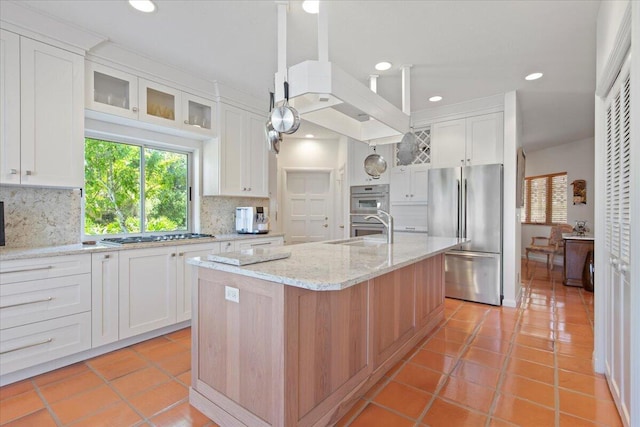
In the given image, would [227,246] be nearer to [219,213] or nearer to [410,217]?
[219,213]

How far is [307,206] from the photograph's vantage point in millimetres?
5836

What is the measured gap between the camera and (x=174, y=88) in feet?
10.4

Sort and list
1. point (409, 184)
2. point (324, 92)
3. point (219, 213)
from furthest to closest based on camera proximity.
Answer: point (409, 184), point (219, 213), point (324, 92)

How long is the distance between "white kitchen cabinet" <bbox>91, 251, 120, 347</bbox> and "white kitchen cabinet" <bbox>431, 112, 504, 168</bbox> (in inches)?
155

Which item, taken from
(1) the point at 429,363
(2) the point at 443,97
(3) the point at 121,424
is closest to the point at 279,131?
(3) the point at 121,424

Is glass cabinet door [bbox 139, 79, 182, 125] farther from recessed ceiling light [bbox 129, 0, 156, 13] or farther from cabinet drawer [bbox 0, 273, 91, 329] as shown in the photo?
cabinet drawer [bbox 0, 273, 91, 329]

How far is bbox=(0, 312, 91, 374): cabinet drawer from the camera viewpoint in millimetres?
2016

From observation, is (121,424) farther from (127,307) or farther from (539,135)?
(539,135)

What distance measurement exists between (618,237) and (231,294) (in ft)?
7.15

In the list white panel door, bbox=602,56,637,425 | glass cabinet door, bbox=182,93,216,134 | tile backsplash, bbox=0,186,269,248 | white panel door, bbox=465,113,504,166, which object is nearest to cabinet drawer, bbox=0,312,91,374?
tile backsplash, bbox=0,186,269,248

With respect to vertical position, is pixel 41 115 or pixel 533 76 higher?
pixel 533 76

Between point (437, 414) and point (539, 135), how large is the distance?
19.5ft

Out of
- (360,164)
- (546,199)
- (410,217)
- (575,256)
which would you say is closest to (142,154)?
(360,164)

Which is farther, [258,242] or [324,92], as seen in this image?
[258,242]
